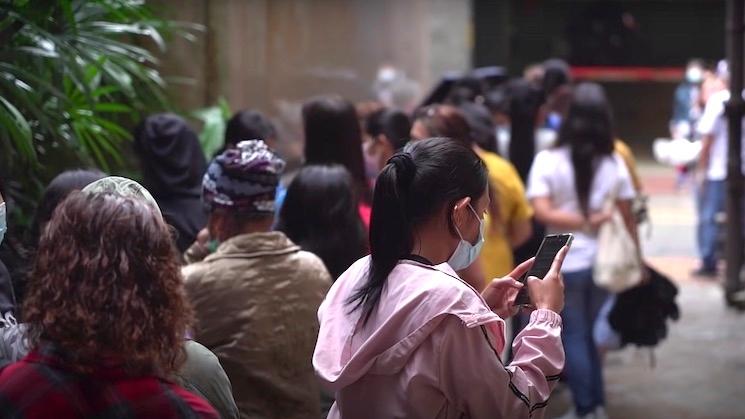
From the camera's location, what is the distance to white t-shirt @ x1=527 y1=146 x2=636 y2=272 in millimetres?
6668

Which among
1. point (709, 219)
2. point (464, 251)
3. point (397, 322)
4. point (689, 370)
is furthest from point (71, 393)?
point (709, 219)

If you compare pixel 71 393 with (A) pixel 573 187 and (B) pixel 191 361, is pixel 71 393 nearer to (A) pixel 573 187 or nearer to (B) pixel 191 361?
(B) pixel 191 361

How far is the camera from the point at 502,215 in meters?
6.57

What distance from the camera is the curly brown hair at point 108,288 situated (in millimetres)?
2447

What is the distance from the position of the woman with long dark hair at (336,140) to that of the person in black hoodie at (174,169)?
523mm

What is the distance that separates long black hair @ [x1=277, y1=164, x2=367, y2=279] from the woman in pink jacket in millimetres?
1473

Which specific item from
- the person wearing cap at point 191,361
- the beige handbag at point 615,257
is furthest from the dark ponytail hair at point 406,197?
the beige handbag at point 615,257

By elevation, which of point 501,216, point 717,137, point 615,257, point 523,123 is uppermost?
point 523,123

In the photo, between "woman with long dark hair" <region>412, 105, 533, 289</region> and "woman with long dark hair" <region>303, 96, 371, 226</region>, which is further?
"woman with long dark hair" <region>412, 105, 533, 289</region>

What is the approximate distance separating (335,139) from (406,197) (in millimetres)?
2530

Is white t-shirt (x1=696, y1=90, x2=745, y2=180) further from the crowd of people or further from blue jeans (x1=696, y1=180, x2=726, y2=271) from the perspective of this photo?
the crowd of people

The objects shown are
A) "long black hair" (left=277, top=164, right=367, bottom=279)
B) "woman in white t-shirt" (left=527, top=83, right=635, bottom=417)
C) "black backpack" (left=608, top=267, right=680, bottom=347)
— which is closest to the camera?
"long black hair" (left=277, top=164, right=367, bottom=279)

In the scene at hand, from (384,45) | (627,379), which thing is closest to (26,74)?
(627,379)

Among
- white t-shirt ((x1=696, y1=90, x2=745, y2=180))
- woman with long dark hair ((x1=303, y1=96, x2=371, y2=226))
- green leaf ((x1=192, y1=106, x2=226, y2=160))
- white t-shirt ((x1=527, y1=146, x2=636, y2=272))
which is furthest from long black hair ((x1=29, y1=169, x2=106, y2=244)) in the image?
white t-shirt ((x1=696, y1=90, x2=745, y2=180))
